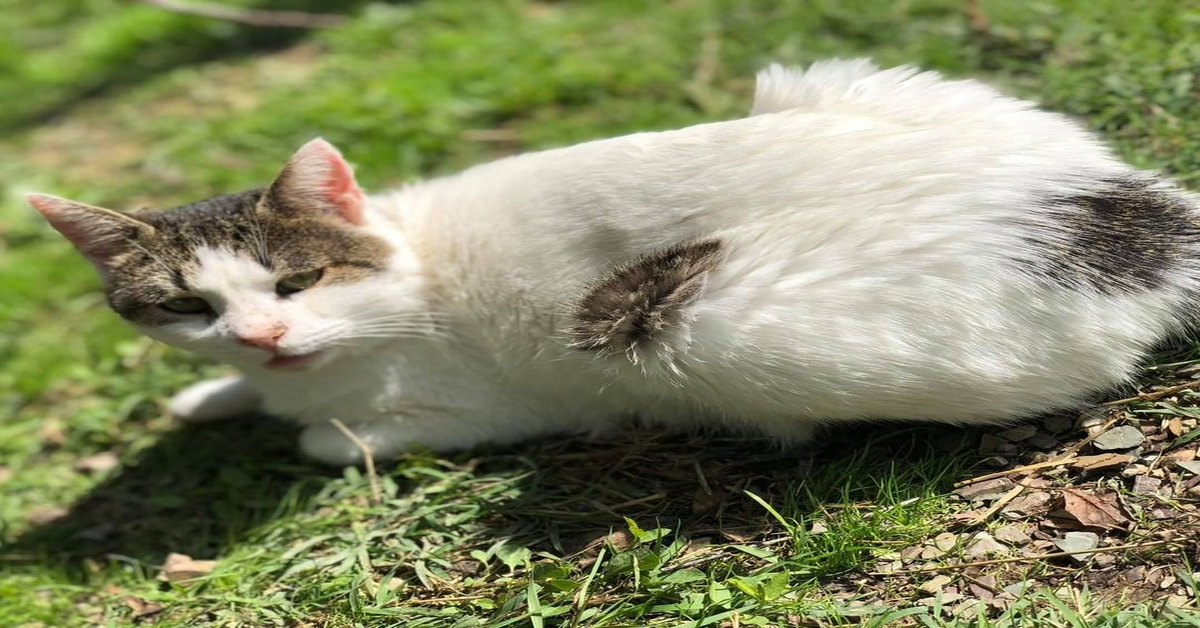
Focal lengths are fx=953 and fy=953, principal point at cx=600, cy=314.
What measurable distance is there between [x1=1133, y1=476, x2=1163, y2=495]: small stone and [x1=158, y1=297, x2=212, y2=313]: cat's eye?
282 centimetres

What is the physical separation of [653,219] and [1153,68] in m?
2.37

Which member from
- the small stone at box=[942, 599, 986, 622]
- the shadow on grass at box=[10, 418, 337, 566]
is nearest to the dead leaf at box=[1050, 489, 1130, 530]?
the small stone at box=[942, 599, 986, 622]

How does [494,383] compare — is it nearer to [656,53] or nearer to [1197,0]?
[656,53]

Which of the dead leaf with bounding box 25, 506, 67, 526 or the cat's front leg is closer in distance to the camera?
the cat's front leg

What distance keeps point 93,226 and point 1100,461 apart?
313 cm

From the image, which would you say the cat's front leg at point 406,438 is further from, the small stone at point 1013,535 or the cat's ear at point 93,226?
the small stone at point 1013,535

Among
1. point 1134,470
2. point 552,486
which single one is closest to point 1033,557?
point 1134,470

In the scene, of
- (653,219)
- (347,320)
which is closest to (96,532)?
(347,320)

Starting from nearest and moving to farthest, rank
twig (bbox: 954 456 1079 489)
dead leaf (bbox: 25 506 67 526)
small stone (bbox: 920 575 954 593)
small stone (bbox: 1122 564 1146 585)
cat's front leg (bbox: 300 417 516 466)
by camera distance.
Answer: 1. small stone (bbox: 1122 564 1146 585)
2. small stone (bbox: 920 575 954 593)
3. twig (bbox: 954 456 1079 489)
4. cat's front leg (bbox: 300 417 516 466)
5. dead leaf (bbox: 25 506 67 526)

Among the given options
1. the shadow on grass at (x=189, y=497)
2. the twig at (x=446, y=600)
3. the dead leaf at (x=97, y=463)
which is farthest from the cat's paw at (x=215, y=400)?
the twig at (x=446, y=600)

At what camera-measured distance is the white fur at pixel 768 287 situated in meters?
2.45

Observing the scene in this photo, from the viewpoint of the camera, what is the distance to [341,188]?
3.29 meters

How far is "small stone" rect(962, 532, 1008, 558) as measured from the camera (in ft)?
7.80

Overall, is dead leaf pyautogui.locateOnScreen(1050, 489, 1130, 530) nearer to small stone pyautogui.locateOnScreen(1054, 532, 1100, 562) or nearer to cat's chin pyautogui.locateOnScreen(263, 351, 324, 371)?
small stone pyautogui.locateOnScreen(1054, 532, 1100, 562)
